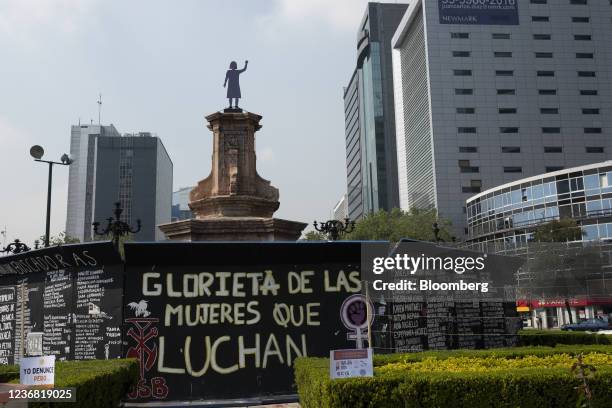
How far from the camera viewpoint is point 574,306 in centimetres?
5928

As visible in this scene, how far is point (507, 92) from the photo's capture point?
102688 mm

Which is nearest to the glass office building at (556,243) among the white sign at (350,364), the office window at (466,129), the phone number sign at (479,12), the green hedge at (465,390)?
the office window at (466,129)

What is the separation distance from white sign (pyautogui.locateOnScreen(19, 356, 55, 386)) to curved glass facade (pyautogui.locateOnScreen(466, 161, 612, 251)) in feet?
183

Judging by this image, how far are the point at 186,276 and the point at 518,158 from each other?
316 feet

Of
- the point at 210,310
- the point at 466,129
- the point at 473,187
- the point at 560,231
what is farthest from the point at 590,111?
the point at 210,310

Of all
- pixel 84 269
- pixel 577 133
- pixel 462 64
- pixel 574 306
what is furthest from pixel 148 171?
pixel 84 269

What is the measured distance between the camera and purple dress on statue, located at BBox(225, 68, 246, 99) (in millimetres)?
27250

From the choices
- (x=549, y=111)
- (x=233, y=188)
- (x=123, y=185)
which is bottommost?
(x=233, y=188)

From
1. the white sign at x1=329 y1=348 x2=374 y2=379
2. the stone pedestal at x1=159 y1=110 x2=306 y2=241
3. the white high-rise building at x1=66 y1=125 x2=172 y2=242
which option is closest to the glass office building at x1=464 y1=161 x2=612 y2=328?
the stone pedestal at x1=159 y1=110 x2=306 y2=241

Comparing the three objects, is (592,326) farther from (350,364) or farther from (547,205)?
(350,364)

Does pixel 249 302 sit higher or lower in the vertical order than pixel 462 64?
lower

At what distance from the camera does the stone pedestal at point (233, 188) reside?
22359 mm

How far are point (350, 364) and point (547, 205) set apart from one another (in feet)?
224

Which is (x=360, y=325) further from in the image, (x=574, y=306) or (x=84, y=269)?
(x=574, y=306)
